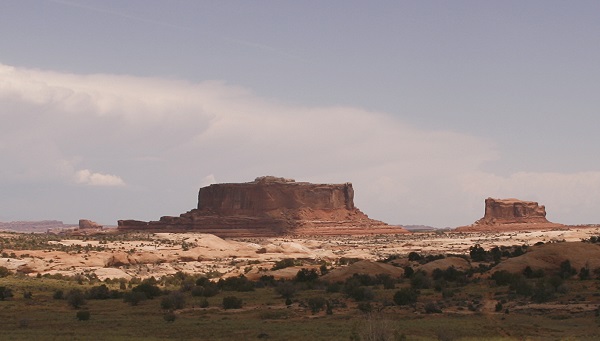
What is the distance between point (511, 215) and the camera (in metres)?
145

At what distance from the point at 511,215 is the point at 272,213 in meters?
52.2

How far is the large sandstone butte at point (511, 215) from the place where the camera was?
140 metres

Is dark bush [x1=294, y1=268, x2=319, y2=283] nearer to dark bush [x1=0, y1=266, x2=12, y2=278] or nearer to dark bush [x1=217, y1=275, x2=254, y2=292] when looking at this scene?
dark bush [x1=217, y1=275, x2=254, y2=292]

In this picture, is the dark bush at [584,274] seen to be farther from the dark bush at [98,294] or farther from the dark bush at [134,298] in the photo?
the dark bush at [98,294]

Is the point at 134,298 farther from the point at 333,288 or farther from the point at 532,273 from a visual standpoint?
the point at 532,273

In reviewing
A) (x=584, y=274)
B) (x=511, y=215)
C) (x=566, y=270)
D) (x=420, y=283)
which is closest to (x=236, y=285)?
(x=420, y=283)

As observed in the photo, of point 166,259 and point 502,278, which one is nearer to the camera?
point 502,278

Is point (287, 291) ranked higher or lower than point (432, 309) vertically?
higher

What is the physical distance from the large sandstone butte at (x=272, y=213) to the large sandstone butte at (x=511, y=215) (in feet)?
62.8

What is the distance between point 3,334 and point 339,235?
103597mm

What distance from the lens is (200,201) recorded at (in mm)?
145375

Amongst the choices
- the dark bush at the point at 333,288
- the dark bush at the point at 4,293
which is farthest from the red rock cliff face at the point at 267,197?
the dark bush at the point at 4,293

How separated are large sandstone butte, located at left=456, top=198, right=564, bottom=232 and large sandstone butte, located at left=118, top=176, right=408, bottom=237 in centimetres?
1915

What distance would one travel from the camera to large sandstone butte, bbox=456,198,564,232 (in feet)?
458
